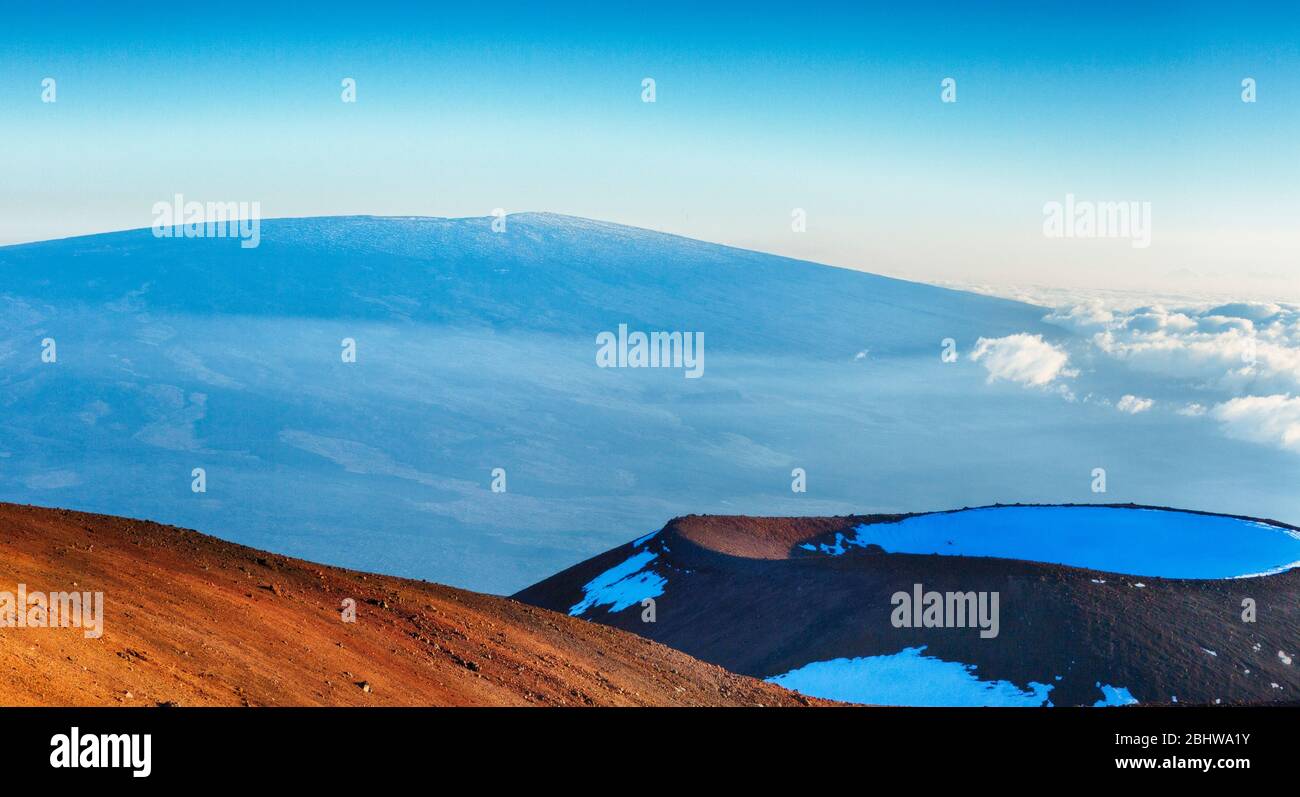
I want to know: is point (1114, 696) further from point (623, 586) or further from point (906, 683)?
point (623, 586)

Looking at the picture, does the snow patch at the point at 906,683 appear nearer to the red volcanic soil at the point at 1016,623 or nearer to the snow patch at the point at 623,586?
the red volcanic soil at the point at 1016,623

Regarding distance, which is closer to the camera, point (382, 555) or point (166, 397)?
point (382, 555)

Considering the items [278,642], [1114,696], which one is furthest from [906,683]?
[278,642]

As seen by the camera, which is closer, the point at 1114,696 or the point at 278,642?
the point at 278,642

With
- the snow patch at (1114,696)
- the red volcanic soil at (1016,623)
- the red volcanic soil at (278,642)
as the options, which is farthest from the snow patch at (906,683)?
the red volcanic soil at (278,642)

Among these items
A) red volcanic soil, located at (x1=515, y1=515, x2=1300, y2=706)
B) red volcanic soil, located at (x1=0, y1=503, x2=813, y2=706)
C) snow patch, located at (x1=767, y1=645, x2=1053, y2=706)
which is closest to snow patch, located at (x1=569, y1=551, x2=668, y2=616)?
red volcanic soil, located at (x1=515, y1=515, x2=1300, y2=706)
